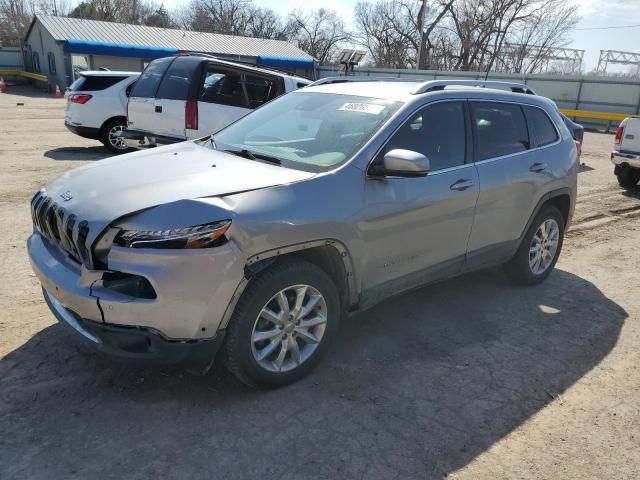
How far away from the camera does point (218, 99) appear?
8.62m

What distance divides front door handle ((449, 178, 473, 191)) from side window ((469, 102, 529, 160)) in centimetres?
29

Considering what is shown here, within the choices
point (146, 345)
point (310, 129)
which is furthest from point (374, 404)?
point (310, 129)

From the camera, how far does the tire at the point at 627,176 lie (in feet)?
32.9

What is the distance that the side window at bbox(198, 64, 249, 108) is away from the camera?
334 inches

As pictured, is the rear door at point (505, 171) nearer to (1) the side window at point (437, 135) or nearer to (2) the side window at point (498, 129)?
(2) the side window at point (498, 129)

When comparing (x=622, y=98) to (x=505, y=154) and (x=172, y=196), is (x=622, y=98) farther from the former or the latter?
(x=172, y=196)

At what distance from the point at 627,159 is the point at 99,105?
1016 cm

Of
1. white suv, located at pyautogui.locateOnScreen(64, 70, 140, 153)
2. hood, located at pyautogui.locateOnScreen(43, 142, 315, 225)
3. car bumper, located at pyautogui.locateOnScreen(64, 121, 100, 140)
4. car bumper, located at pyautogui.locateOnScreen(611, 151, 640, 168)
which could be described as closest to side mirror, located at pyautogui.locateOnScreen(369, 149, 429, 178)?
hood, located at pyautogui.locateOnScreen(43, 142, 315, 225)

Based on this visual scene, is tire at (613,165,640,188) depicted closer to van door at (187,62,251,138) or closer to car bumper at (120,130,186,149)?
van door at (187,62,251,138)

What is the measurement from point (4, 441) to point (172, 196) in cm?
147

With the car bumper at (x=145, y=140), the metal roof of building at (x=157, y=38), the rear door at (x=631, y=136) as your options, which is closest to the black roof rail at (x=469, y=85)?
the car bumper at (x=145, y=140)

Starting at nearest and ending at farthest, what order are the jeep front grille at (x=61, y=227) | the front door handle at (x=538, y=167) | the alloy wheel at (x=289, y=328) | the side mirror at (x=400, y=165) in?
the jeep front grille at (x=61, y=227)
the alloy wheel at (x=289, y=328)
the side mirror at (x=400, y=165)
the front door handle at (x=538, y=167)

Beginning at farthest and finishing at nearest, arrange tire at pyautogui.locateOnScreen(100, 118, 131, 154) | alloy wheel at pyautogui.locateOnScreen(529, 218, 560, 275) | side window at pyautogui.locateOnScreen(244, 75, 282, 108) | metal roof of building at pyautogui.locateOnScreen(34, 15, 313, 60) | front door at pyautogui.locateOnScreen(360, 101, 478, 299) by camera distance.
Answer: metal roof of building at pyautogui.locateOnScreen(34, 15, 313, 60)
tire at pyautogui.locateOnScreen(100, 118, 131, 154)
side window at pyautogui.locateOnScreen(244, 75, 282, 108)
alloy wheel at pyautogui.locateOnScreen(529, 218, 560, 275)
front door at pyautogui.locateOnScreen(360, 101, 478, 299)

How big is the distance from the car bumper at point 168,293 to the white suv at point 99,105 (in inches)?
345
